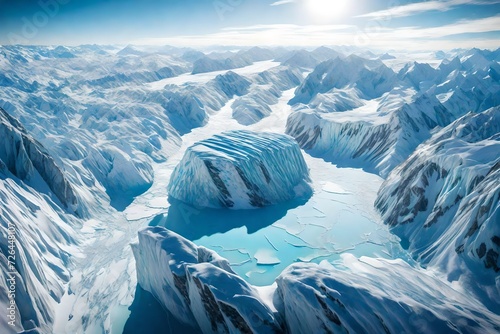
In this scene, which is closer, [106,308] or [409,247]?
[106,308]

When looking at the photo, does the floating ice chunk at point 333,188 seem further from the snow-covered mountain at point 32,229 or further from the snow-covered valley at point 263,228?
the snow-covered mountain at point 32,229

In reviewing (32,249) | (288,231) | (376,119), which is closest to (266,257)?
(288,231)

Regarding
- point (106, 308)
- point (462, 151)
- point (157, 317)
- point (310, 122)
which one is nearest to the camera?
point (157, 317)

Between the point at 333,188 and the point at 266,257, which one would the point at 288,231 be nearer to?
the point at 266,257

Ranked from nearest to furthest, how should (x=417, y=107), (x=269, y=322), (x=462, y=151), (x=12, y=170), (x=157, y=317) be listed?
(x=269, y=322)
(x=157, y=317)
(x=12, y=170)
(x=462, y=151)
(x=417, y=107)

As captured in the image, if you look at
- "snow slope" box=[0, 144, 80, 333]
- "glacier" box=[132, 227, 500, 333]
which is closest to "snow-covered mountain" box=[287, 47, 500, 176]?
"glacier" box=[132, 227, 500, 333]

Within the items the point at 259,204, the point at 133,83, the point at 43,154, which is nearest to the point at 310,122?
the point at 259,204

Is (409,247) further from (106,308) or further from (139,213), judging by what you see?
(139,213)
